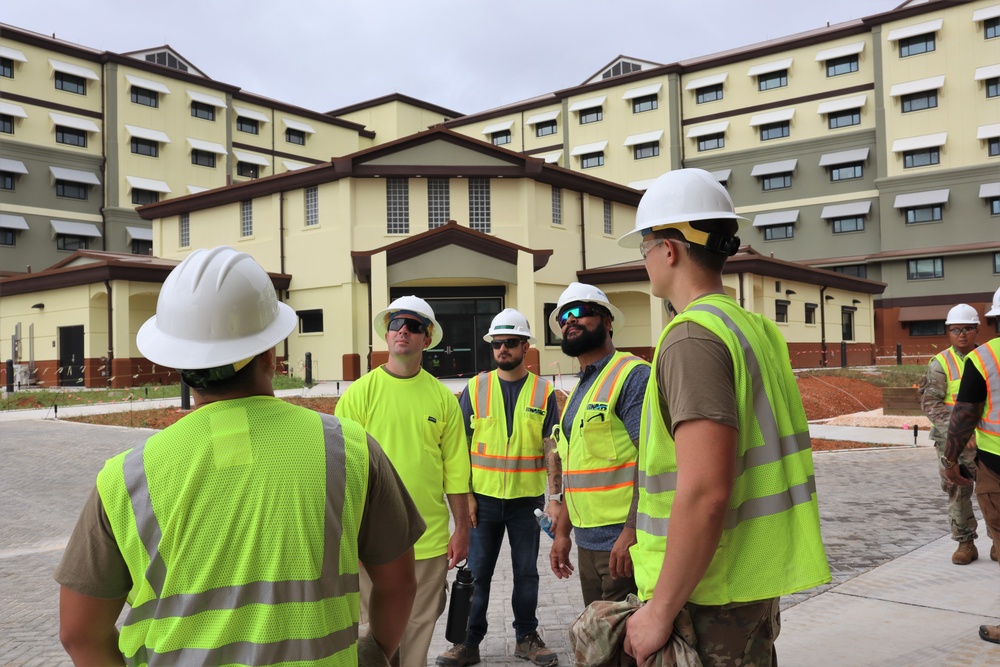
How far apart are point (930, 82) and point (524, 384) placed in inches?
1871

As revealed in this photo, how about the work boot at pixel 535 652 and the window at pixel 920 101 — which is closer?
the work boot at pixel 535 652

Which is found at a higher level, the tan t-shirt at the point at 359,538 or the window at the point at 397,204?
the window at the point at 397,204

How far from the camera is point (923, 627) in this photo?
4.88 m

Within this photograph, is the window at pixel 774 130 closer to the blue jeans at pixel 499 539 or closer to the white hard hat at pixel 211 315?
the blue jeans at pixel 499 539

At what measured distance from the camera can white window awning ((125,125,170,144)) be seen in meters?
44.7

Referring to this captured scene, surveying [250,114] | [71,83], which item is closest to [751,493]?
[71,83]

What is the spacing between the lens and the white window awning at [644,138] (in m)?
49.3

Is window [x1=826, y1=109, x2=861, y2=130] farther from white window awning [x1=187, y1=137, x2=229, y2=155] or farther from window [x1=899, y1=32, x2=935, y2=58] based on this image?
white window awning [x1=187, y1=137, x2=229, y2=155]

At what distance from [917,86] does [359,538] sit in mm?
50489

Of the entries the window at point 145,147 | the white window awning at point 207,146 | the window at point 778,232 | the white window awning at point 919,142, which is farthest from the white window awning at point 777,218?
the window at point 145,147

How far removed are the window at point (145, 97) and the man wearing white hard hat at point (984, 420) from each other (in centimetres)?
4967

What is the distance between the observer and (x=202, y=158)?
48.1 metres

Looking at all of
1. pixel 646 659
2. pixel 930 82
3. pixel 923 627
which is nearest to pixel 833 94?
pixel 930 82

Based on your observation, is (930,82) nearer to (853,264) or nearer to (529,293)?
(853,264)
